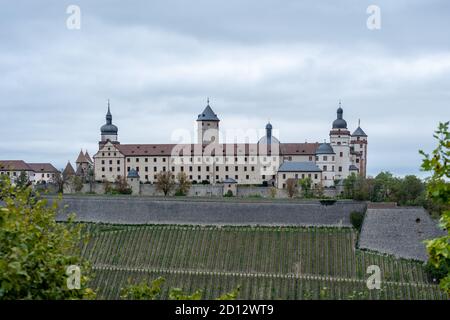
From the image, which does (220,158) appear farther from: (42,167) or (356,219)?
(356,219)

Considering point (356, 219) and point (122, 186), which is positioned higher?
point (122, 186)

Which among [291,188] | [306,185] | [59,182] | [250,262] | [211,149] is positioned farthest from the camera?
[211,149]

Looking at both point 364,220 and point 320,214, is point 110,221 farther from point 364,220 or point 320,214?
point 364,220

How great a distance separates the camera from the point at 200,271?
124 feet

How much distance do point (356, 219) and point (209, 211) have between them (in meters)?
10.6

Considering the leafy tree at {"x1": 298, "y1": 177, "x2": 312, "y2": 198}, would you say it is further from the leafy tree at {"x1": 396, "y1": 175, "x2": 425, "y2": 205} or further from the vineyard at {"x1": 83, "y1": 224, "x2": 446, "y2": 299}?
the vineyard at {"x1": 83, "y1": 224, "x2": 446, "y2": 299}

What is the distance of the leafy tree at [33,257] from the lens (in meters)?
7.23

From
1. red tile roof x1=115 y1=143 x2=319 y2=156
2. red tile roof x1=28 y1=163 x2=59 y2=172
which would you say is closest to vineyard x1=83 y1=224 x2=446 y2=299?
red tile roof x1=115 y1=143 x2=319 y2=156

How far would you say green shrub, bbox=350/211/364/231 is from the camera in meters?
44.2

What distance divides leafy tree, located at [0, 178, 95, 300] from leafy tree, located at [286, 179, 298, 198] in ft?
179

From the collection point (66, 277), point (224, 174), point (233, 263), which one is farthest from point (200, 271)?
point (224, 174)

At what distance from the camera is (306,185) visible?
211ft

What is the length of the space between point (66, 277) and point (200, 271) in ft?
97.4

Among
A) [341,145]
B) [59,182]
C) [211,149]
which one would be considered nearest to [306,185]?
[341,145]
